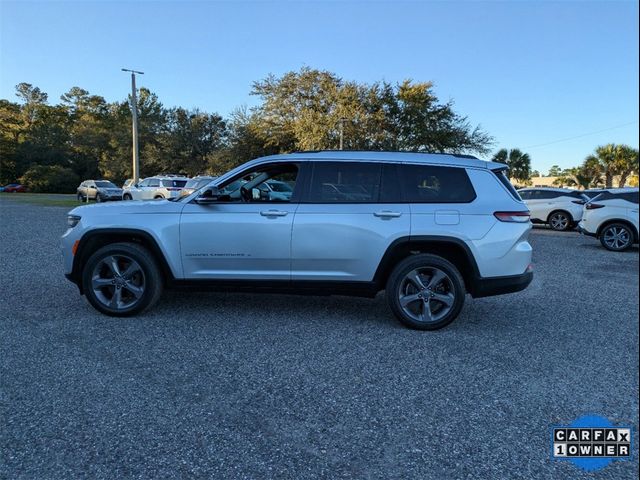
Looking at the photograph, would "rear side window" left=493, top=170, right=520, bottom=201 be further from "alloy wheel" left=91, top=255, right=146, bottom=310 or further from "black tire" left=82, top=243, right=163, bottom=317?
"alloy wheel" left=91, top=255, right=146, bottom=310

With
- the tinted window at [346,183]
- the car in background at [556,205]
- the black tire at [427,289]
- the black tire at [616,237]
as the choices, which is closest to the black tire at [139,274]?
the tinted window at [346,183]

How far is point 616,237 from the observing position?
10.6 m

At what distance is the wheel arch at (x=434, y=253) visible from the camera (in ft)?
14.3

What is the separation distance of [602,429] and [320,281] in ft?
8.54

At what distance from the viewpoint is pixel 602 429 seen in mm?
2660

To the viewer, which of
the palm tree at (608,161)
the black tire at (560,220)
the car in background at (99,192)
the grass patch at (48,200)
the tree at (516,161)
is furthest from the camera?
the tree at (516,161)

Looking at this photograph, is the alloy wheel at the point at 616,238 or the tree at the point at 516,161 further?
the tree at the point at 516,161

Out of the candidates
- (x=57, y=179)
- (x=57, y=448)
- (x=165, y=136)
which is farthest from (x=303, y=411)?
(x=57, y=179)

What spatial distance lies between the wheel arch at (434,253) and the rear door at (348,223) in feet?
0.25

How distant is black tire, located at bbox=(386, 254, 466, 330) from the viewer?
4.36 metres

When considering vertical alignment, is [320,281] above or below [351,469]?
above

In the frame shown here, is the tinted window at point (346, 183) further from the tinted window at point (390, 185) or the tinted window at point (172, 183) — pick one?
the tinted window at point (172, 183)

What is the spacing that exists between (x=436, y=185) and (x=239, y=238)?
2083 mm

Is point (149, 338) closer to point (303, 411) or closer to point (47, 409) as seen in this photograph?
point (47, 409)
